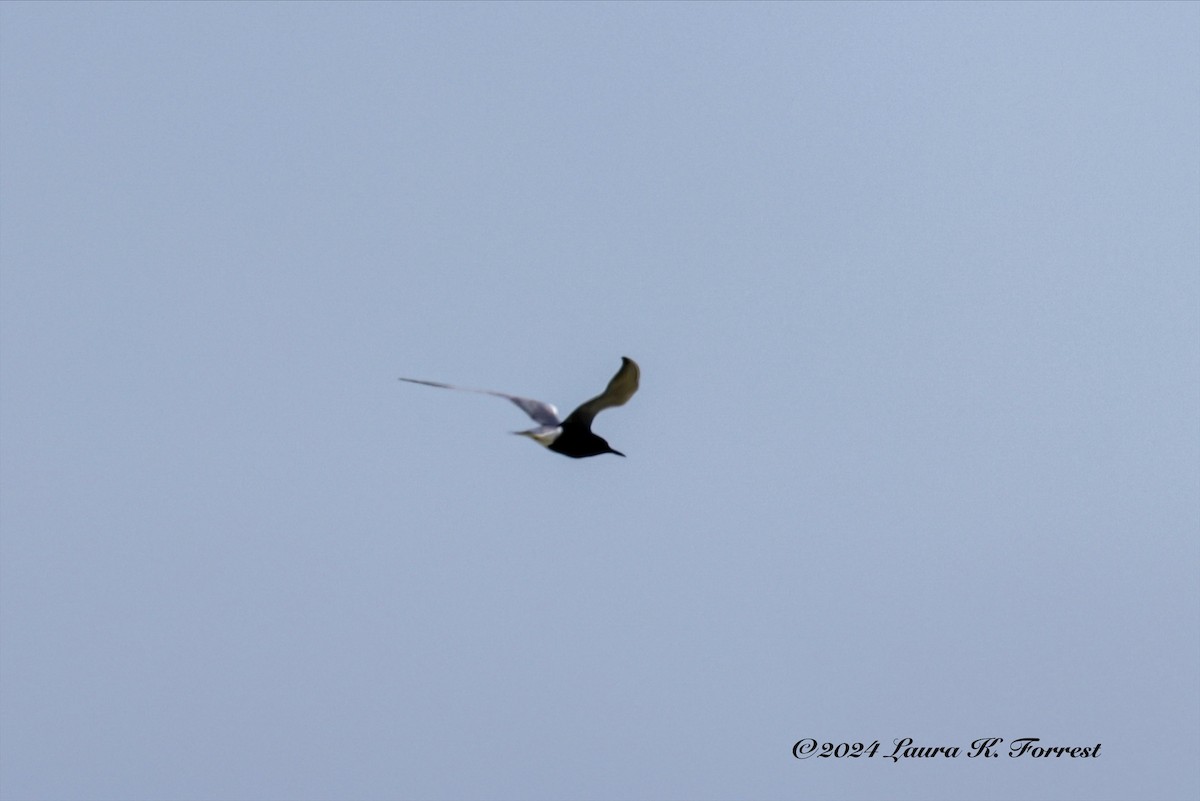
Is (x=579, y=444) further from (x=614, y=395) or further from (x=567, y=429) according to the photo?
(x=614, y=395)

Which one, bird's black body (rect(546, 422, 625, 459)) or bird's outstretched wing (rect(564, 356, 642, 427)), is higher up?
bird's outstretched wing (rect(564, 356, 642, 427))

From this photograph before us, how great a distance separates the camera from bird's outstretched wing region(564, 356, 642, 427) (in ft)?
93.5

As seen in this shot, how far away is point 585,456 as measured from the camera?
33156 mm

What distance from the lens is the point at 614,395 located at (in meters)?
29.9

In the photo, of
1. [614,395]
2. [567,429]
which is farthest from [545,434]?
[614,395]

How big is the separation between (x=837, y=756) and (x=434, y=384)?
→ 772 inches

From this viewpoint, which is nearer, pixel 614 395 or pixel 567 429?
pixel 614 395

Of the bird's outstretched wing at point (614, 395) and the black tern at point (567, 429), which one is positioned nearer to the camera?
the bird's outstretched wing at point (614, 395)

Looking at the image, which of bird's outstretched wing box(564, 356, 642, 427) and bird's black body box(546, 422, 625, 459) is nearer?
bird's outstretched wing box(564, 356, 642, 427)

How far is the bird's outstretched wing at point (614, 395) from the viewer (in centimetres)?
2848

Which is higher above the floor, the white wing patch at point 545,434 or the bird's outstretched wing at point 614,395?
the bird's outstretched wing at point 614,395

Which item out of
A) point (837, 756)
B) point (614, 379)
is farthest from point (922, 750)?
point (614, 379)

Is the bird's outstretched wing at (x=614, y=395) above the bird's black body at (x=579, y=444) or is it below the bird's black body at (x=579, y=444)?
above

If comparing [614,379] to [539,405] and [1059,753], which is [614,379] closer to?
[539,405]
